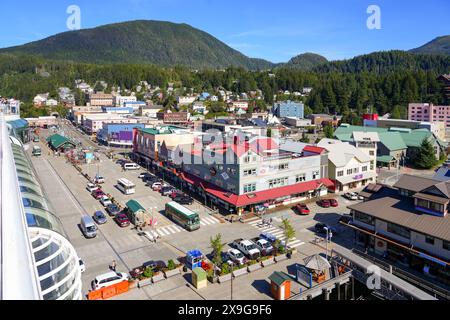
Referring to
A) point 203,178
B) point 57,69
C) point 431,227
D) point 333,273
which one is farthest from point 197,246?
point 57,69

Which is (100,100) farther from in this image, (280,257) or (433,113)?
(280,257)

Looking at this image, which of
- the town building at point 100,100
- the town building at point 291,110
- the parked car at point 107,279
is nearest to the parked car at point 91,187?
the parked car at point 107,279

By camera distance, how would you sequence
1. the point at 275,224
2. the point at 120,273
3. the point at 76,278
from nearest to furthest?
the point at 76,278 < the point at 120,273 < the point at 275,224

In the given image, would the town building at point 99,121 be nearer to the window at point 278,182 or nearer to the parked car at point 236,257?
the window at point 278,182

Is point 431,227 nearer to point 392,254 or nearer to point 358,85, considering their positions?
point 392,254

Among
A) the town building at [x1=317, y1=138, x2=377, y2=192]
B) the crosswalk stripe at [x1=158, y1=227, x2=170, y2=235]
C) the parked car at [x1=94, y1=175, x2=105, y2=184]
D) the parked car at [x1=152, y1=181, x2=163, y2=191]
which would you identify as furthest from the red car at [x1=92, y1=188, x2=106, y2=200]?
the town building at [x1=317, y1=138, x2=377, y2=192]

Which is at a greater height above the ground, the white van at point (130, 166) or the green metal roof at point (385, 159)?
the green metal roof at point (385, 159)
